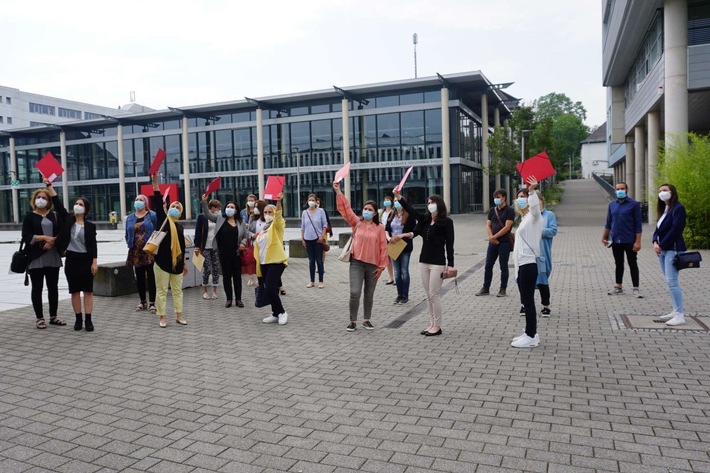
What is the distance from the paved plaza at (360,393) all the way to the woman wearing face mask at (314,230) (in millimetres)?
2816

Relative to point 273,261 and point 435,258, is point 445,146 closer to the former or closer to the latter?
point 273,261

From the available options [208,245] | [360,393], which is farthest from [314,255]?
[360,393]

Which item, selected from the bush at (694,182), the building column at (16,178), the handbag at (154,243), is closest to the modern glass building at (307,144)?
the building column at (16,178)

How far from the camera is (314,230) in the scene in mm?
12031

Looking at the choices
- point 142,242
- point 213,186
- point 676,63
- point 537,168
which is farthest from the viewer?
Answer: point 676,63

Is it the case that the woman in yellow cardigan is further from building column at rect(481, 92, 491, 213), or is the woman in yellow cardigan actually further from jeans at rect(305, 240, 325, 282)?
building column at rect(481, 92, 491, 213)

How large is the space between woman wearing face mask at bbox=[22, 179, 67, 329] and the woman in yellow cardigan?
105 inches

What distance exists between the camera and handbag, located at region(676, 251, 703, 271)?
7.38 m

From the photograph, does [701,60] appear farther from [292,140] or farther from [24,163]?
[24,163]

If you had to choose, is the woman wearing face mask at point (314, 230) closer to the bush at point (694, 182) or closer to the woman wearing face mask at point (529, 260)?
the woman wearing face mask at point (529, 260)

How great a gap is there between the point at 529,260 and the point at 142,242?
18.7 ft

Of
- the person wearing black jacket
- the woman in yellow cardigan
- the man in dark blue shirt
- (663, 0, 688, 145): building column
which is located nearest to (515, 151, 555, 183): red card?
the person wearing black jacket

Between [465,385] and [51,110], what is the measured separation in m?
121

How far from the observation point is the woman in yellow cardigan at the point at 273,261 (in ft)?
27.7
